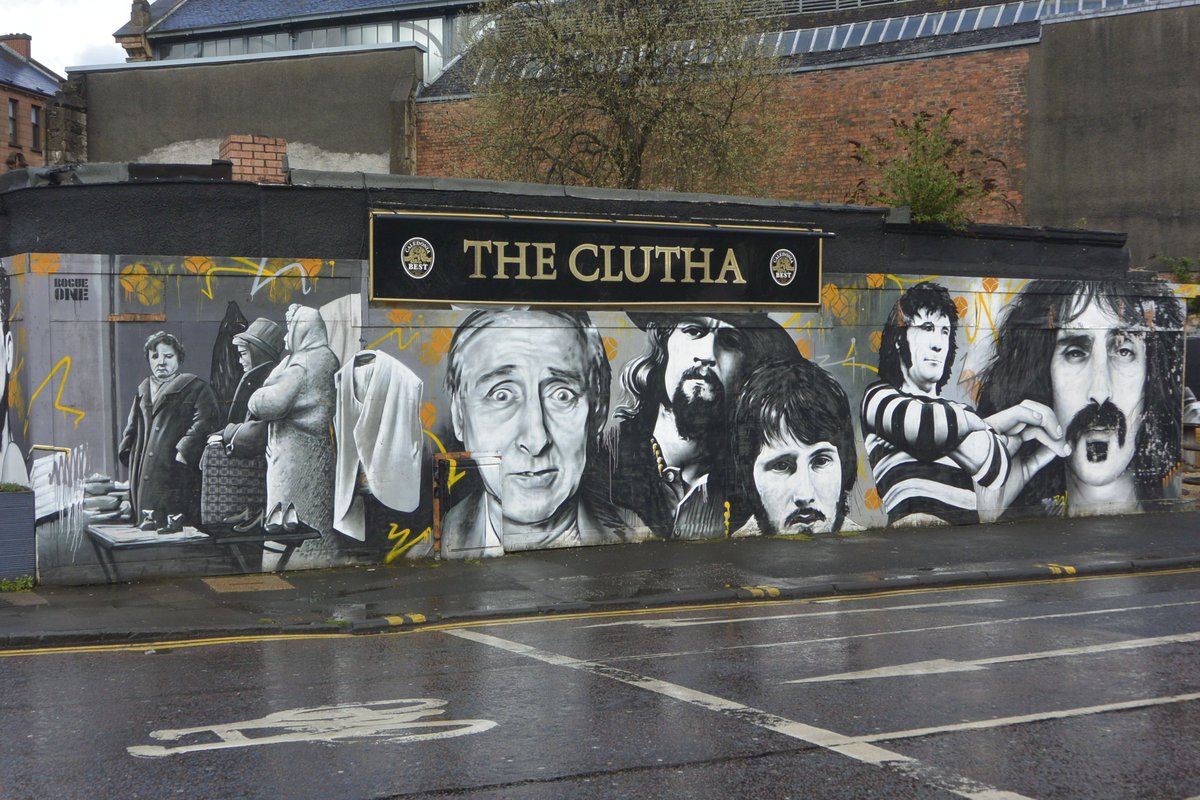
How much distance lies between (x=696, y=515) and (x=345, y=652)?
23.9 ft

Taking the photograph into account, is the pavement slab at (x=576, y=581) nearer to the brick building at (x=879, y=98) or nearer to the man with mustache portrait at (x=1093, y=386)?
the man with mustache portrait at (x=1093, y=386)

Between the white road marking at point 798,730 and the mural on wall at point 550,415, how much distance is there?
5.14 m

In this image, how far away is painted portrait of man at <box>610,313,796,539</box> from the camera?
1608 cm

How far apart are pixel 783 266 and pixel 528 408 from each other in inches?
163

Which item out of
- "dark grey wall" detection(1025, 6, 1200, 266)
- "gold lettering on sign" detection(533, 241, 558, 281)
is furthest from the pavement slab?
"dark grey wall" detection(1025, 6, 1200, 266)

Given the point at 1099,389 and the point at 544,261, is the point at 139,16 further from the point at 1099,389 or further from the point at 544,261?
the point at 1099,389

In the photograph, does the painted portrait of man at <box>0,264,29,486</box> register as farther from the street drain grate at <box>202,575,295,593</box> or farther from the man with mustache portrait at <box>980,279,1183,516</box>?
the man with mustache portrait at <box>980,279,1183,516</box>

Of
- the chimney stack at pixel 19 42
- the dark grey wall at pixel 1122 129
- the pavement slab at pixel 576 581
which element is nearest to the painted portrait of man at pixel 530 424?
the pavement slab at pixel 576 581

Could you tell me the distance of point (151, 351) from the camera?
13.5m

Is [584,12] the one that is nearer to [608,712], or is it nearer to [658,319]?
[658,319]

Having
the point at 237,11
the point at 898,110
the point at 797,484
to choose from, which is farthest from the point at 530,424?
the point at 237,11

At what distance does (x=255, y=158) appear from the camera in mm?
14367

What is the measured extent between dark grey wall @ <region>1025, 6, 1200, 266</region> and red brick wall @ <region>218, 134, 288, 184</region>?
2187 centimetres

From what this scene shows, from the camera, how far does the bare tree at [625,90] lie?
83.5ft
